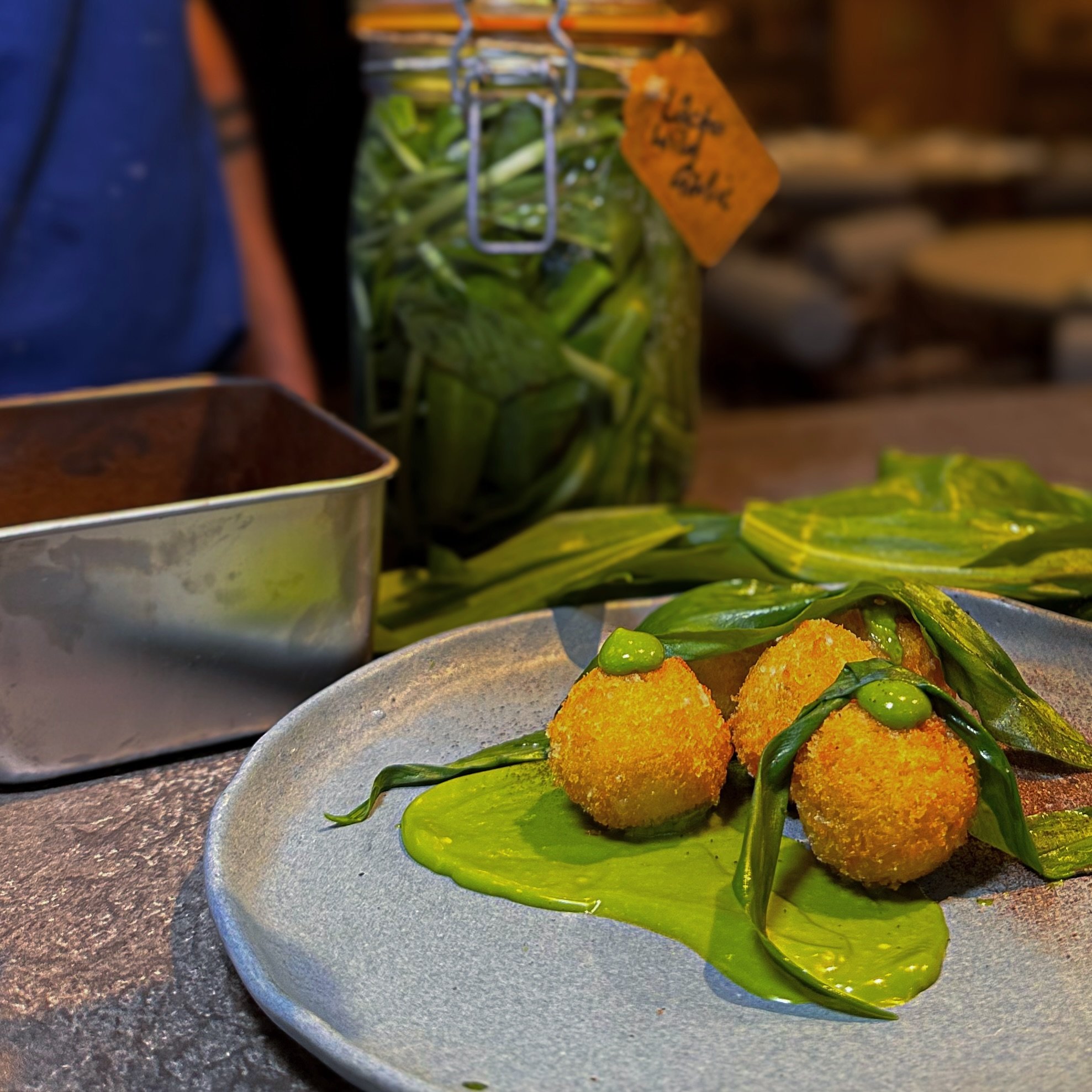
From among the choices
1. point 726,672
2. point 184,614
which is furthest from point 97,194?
point 726,672

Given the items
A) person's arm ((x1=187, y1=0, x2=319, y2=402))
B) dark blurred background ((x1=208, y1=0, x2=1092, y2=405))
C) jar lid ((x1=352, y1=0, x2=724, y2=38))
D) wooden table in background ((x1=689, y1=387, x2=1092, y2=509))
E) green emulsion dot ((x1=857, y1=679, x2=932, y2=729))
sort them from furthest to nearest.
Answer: dark blurred background ((x1=208, y1=0, x2=1092, y2=405))
person's arm ((x1=187, y1=0, x2=319, y2=402))
wooden table in background ((x1=689, y1=387, x2=1092, y2=509))
jar lid ((x1=352, y1=0, x2=724, y2=38))
green emulsion dot ((x1=857, y1=679, x2=932, y2=729))

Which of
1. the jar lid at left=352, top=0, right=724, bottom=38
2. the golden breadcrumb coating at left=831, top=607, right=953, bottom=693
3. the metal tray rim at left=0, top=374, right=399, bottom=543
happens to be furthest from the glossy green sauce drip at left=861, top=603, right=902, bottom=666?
the jar lid at left=352, top=0, right=724, bottom=38

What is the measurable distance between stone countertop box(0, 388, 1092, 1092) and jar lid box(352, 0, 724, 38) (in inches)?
18.1

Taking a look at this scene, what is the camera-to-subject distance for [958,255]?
240cm

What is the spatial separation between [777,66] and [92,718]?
430 cm

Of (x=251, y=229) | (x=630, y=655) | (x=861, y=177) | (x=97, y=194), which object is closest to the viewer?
(x=630, y=655)

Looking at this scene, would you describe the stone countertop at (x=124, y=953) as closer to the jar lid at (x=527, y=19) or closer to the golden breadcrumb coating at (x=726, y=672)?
the golden breadcrumb coating at (x=726, y=672)

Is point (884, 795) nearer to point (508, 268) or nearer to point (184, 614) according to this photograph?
point (184, 614)

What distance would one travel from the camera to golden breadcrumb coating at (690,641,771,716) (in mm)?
575

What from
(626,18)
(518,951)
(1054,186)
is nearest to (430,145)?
(626,18)

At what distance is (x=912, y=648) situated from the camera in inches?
21.8

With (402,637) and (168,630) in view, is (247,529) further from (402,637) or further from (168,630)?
(402,637)

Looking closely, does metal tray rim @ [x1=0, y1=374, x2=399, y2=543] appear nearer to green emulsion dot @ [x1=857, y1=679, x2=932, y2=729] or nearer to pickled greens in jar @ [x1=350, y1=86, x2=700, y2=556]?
pickled greens in jar @ [x1=350, y1=86, x2=700, y2=556]

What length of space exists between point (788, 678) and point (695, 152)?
398 mm
